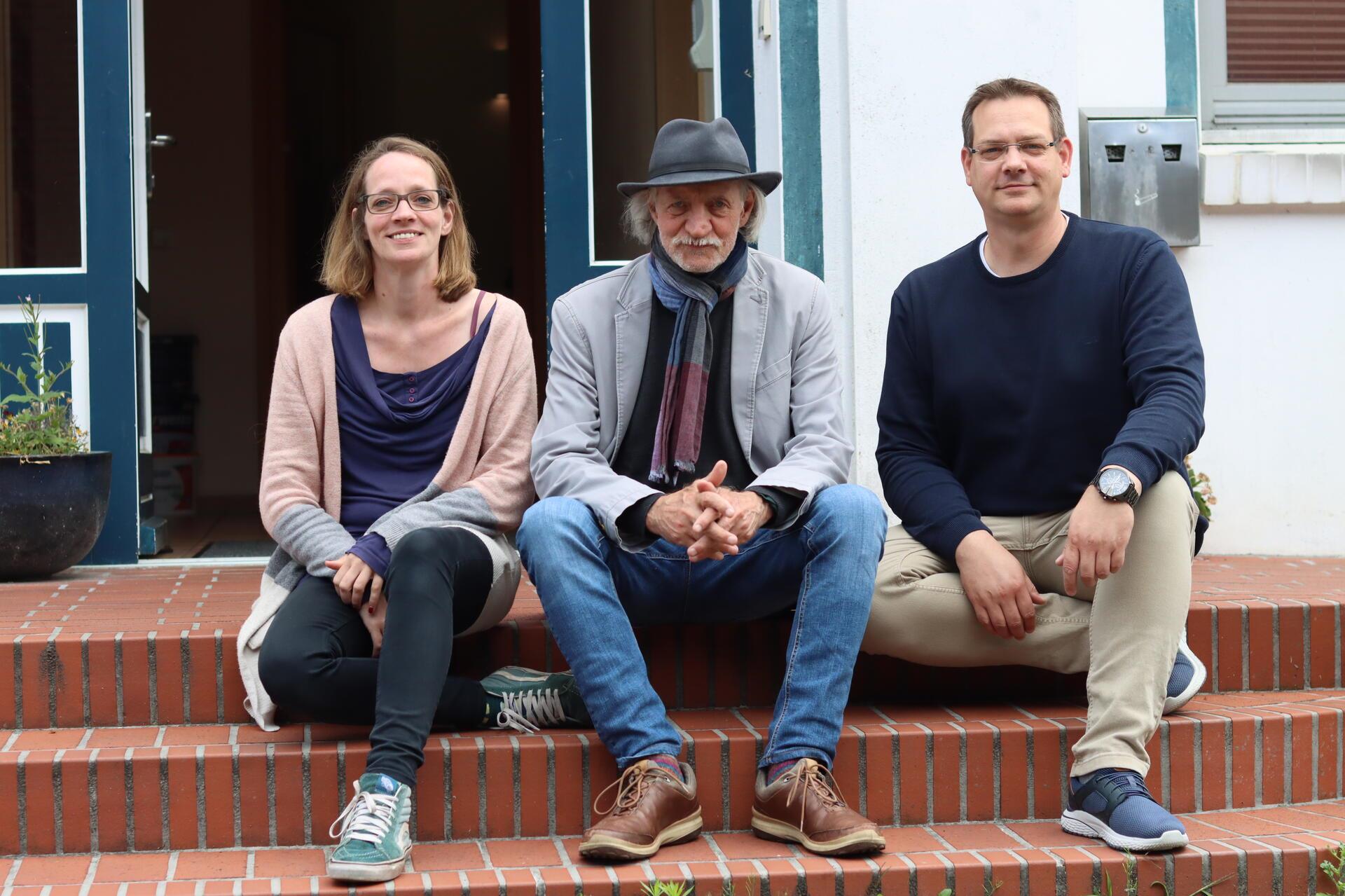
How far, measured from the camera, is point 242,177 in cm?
820

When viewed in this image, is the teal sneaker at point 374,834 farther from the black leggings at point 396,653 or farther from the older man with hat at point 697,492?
the older man with hat at point 697,492

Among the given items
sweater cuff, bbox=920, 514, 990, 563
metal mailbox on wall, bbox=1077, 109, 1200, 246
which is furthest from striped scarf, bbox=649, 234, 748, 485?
metal mailbox on wall, bbox=1077, 109, 1200, 246

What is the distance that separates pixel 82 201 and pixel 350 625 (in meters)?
2.30

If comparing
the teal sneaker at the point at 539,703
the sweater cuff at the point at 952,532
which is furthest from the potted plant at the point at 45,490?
the sweater cuff at the point at 952,532

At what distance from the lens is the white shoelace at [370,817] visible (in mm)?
2451

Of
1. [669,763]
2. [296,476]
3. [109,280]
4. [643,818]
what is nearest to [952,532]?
[669,763]

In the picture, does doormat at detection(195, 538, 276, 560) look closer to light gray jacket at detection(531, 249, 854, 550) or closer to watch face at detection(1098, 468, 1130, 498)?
light gray jacket at detection(531, 249, 854, 550)

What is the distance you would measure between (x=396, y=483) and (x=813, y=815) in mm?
1160

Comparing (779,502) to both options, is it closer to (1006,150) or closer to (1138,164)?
(1006,150)

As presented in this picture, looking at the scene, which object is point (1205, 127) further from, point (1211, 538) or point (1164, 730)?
point (1164, 730)

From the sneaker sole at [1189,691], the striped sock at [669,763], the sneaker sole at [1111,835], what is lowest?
the sneaker sole at [1111,835]

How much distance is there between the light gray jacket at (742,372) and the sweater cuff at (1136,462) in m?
0.54

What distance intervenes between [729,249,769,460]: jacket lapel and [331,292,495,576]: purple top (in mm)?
582

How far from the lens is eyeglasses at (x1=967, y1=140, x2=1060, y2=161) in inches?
116
